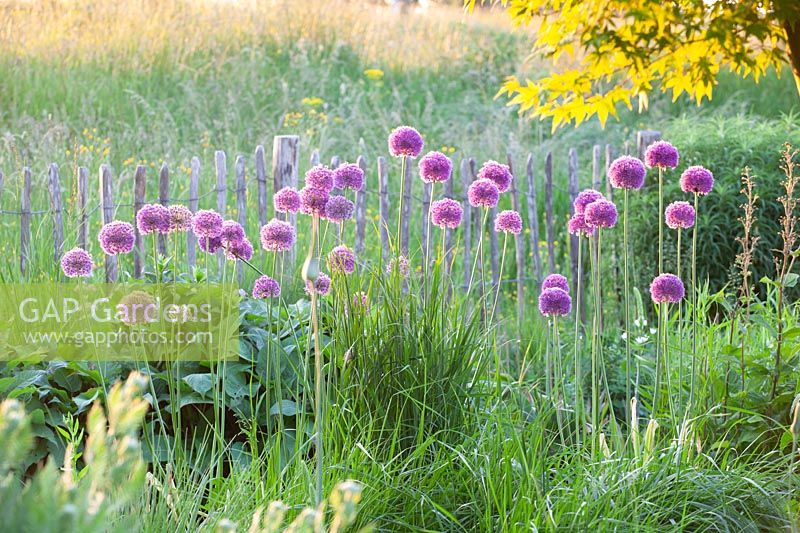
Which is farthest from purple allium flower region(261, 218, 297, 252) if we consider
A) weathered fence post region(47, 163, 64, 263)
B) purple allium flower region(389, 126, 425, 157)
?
weathered fence post region(47, 163, 64, 263)

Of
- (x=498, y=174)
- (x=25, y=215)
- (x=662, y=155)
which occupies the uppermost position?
(x=662, y=155)

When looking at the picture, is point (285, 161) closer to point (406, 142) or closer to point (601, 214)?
point (406, 142)

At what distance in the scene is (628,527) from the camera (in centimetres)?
256

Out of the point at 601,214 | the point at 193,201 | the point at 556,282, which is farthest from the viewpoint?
the point at 193,201

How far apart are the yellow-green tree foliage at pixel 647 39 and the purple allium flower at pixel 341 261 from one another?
76 centimetres

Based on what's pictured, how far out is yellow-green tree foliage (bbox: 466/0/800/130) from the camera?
2.69m

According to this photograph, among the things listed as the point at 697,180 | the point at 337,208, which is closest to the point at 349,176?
the point at 337,208

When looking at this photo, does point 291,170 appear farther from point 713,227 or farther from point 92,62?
point 92,62

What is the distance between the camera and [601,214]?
3.17 meters

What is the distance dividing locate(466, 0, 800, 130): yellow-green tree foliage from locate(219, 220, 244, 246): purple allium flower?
3.16ft

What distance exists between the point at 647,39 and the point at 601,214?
68cm

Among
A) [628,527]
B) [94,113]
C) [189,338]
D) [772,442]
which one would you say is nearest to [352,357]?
[189,338]

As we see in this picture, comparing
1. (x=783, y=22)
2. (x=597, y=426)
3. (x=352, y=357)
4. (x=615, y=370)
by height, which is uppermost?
(x=783, y=22)

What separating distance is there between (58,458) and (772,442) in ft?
8.71
